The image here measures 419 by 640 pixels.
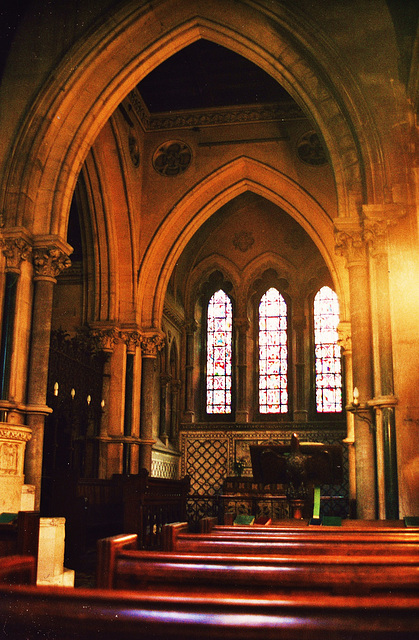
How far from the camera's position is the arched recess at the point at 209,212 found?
577 inches

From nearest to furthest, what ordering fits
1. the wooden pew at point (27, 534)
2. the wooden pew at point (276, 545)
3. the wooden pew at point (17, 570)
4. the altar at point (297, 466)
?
the wooden pew at point (17, 570), the wooden pew at point (27, 534), the wooden pew at point (276, 545), the altar at point (297, 466)

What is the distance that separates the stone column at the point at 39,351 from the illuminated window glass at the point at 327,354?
1062 centimetres

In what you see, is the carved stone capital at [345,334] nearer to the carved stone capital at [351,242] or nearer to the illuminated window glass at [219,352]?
the carved stone capital at [351,242]

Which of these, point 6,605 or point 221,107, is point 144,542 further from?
point 221,107

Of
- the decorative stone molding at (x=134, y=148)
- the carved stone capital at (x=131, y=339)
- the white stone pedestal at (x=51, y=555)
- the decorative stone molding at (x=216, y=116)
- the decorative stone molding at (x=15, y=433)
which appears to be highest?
the decorative stone molding at (x=216, y=116)

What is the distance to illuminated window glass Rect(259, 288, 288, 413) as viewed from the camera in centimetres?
1916

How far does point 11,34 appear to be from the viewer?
11000mm

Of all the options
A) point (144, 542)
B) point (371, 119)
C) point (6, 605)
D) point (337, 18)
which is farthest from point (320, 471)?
point (337, 18)

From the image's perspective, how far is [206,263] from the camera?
20.0 m

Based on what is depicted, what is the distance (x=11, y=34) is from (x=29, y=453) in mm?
6968

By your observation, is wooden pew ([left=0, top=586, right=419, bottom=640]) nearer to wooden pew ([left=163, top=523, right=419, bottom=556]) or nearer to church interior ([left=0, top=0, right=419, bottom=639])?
wooden pew ([left=163, top=523, right=419, bottom=556])

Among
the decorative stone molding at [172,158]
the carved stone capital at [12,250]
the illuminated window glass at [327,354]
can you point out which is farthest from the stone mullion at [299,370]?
the carved stone capital at [12,250]

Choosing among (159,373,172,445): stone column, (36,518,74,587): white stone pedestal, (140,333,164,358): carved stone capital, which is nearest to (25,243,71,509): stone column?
(36,518,74,587): white stone pedestal

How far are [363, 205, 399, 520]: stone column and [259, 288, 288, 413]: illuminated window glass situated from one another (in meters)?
11.0
